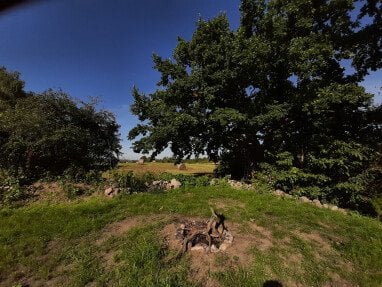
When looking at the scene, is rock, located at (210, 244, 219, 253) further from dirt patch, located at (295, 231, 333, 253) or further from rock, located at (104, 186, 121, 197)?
rock, located at (104, 186, 121, 197)

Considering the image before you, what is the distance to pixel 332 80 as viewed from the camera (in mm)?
20094

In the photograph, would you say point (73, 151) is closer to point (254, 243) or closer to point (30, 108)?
point (30, 108)

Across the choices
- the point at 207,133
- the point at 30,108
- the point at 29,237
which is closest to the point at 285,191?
the point at 207,133

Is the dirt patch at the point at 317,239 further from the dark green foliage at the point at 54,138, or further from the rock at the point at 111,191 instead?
the dark green foliage at the point at 54,138

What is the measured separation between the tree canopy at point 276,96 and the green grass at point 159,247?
19.9 feet

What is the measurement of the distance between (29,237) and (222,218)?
6.56 meters

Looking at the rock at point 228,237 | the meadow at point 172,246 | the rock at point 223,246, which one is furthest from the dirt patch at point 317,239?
the rock at point 223,246

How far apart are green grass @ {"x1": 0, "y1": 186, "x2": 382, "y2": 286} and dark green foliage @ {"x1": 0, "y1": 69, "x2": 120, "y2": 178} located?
3930 millimetres

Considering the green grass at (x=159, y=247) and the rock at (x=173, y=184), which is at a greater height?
the rock at (x=173, y=184)

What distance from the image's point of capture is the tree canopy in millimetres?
17922

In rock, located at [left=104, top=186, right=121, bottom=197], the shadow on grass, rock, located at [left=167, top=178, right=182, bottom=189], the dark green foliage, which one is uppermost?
the dark green foliage

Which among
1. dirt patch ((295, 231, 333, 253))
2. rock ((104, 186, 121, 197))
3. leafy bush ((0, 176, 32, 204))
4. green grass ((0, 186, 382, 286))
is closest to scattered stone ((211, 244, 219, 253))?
green grass ((0, 186, 382, 286))

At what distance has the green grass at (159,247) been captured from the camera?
305 inches

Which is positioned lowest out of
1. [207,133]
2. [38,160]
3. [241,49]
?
[38,160]
